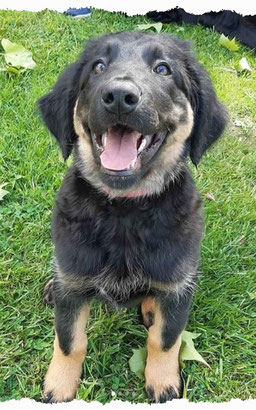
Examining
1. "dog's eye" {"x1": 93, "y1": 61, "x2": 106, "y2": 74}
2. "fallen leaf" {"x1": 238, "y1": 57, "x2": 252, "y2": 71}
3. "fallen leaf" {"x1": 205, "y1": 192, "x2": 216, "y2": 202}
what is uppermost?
"dog's eye" {"x1": 93, "y1": 61, "x2": 106, "y2": 74}

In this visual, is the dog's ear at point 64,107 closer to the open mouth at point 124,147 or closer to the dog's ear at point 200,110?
the open mouth at point 124,147

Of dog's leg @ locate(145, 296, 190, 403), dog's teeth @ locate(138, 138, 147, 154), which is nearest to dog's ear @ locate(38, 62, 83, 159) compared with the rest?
dog's teeth @ locate(138, 138, 147, 154)

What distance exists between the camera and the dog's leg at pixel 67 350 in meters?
2.59

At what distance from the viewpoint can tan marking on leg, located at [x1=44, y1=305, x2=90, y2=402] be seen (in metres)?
2.66

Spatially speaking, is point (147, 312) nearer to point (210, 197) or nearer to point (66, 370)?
point (66, 370)

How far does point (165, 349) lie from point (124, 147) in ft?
3.54

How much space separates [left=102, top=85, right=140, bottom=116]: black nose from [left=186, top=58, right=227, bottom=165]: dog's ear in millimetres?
580

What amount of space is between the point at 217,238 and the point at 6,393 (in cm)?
157

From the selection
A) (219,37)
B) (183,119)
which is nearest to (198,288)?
(183,119)

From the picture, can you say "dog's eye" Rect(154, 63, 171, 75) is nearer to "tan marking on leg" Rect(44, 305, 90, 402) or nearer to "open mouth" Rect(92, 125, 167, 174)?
"open mouth" Rect(92, 125, 167, 174)

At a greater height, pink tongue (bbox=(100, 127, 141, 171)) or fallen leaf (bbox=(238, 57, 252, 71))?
pink tongue (bbox=(100, 127, 141, 171))

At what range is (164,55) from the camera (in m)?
2.40

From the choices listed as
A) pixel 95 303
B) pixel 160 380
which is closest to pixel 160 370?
pixel 160 380

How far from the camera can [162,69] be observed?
2389mm
